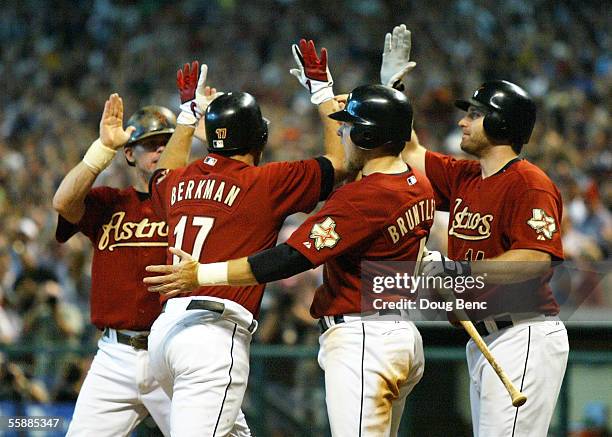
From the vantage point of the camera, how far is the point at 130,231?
16.9ft

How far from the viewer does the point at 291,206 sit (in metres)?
4.45

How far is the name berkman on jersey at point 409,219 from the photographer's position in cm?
425

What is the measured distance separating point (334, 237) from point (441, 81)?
1006 cm

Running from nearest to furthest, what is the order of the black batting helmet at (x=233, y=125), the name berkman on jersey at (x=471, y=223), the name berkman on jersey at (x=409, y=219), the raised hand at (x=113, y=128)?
the name berkman on jersey at (x=409, y=219)
the black batting helmet at (x=233, y=125)
the name berkman on jersey at (x=471, y=223)
the raised hand at (x=113, y=128)

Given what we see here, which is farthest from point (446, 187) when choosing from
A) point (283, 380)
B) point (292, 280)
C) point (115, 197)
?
point (292, 280)

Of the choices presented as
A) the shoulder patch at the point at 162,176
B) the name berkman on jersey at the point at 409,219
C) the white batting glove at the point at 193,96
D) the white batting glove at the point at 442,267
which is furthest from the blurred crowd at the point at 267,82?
the name berkman on jersey at the point at 409,219

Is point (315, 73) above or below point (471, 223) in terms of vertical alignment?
above

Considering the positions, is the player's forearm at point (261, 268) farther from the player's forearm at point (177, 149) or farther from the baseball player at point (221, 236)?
the player's forearm at point (177, 149)

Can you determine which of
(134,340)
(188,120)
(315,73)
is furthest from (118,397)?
(315,73)

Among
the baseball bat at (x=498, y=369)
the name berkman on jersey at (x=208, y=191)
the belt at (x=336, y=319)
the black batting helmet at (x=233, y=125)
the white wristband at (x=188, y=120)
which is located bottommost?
the baseball bat at (x=498, y=369)

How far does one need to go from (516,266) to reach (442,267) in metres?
0.31

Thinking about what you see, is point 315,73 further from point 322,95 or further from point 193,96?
point 193,96

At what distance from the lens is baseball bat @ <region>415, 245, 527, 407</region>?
4.18 m

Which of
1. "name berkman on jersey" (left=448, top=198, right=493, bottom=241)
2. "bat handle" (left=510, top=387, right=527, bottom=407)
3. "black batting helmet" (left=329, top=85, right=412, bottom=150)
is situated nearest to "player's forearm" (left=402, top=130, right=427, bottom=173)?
"name berkman on jersey" (left=448, top=198, right=493, bottom=241)
